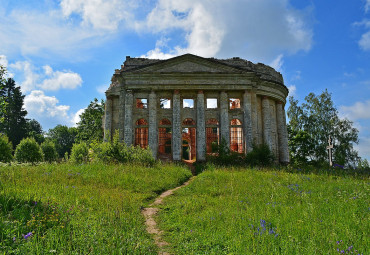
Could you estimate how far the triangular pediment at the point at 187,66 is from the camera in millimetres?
21609

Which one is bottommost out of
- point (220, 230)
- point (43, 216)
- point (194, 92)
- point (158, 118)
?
point (220, 230)

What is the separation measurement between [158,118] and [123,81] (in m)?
4.54

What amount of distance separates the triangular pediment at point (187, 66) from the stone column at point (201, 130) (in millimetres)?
2152

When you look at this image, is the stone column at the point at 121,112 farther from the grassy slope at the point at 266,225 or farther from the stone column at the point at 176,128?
the grassy slope at the point at 266,225

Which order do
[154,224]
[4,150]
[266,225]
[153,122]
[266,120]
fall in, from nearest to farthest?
[266,225] < [154,224] < [153,122] < [4,150] < [266,120]

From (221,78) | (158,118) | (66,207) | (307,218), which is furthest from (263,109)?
(66,207)

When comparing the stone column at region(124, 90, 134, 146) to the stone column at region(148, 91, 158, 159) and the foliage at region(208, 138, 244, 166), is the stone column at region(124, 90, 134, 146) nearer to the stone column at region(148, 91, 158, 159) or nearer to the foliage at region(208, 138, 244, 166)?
the stone column at region(148, 91, 158, 159)

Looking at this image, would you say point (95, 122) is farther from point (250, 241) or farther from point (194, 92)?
point (250, 241)

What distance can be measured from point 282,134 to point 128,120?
1493 cm

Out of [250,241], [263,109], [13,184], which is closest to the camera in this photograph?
[250,241]

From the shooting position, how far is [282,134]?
25359 mm

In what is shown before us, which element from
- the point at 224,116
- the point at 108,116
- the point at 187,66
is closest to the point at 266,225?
the point at 224,116

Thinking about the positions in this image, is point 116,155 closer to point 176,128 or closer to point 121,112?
point 176,128

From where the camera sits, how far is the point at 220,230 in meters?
5.22
